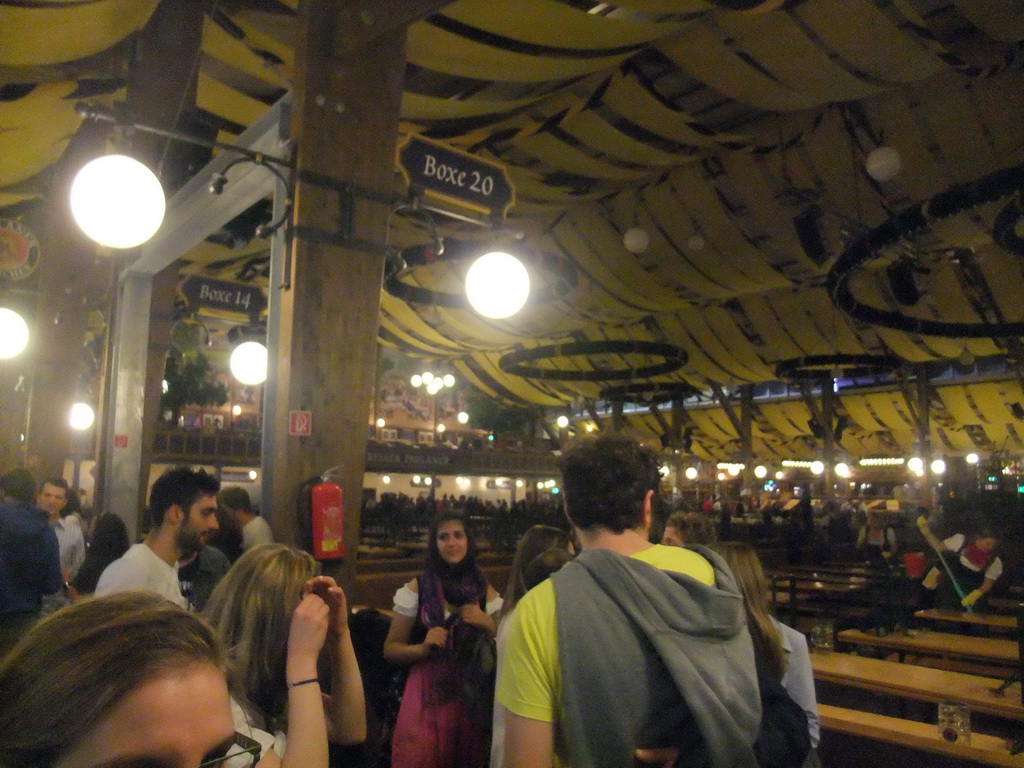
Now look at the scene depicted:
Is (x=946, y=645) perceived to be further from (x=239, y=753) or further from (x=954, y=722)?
(x=239, y=753)

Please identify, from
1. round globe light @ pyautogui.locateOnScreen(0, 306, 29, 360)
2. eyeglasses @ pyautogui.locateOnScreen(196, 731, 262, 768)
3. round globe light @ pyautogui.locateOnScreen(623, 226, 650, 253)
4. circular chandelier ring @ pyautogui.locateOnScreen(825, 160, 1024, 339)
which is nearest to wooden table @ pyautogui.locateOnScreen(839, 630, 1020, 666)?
circular chandelier ring @ pyautogui.locateOnScreen(825, 160, 1024, 339)

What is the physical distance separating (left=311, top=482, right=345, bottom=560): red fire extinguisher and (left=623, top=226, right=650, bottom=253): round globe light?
25.5 ft

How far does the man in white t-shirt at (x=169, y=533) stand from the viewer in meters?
2.79

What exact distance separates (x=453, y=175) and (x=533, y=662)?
2.90 meters

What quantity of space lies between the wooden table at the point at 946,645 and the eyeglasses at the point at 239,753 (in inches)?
183

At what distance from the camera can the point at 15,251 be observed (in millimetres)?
8062

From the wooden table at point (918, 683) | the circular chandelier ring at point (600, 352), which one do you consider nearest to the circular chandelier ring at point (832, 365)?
the circular chandelier ring at point (600, 352)

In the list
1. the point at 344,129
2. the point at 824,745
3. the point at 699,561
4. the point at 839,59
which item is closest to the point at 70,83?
the point at 344,129

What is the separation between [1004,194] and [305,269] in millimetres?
5098

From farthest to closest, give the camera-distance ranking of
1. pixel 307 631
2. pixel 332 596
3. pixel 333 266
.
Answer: pixel 333 266 < pixel 332 596 < pixel 307 631

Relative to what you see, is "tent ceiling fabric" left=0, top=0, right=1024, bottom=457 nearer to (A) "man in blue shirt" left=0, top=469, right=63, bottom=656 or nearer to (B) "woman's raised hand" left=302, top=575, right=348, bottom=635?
(A) "man in blue shirt" left=0, top=469, right=63, bottom=656

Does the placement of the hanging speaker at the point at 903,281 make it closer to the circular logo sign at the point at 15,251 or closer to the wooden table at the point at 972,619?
the wooden table at the point at 972,619

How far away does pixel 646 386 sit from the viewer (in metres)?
Result: 17.3

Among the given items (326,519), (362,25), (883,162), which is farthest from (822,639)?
(883,162)
